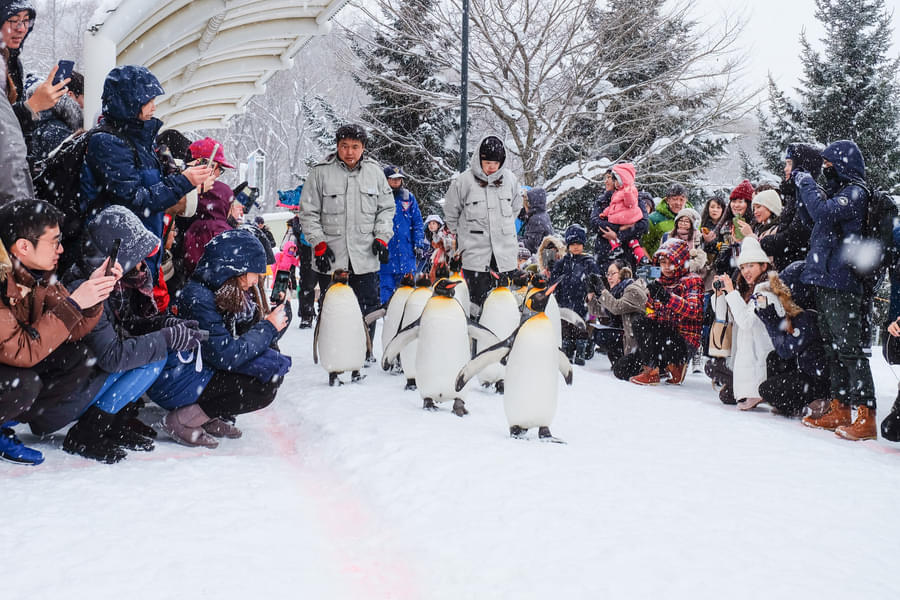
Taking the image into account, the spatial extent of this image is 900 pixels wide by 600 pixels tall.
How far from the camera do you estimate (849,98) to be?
17688mm

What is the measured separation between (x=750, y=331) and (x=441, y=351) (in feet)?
8.03

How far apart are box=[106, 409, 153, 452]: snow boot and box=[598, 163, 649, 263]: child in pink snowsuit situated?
17.9 ft

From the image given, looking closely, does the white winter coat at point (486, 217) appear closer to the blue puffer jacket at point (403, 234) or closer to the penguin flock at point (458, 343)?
the penguin flock at point (458, 343)

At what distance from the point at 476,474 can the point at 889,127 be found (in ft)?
58.2

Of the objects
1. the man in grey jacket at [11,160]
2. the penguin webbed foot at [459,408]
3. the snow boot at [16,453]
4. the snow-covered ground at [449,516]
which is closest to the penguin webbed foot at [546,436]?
the snow-covered ground at [449,516]

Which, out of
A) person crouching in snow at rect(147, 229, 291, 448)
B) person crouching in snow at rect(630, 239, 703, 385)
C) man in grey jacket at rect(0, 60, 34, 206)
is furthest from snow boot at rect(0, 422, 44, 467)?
person crouching in snow at rect(630, 239, 703, 385)

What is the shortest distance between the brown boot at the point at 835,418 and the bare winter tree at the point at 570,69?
987 centimetres

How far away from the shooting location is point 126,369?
3.47 meters

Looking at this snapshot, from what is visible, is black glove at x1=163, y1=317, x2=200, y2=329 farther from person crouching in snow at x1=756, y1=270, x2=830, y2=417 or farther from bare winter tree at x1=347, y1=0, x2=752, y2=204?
bare winter tree at x1=347, y1=0, x2=752, y2=204

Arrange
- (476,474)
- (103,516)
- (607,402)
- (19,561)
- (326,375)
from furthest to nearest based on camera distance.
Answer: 1. (326,375)
2. (607,402)
3. (476,474)
4. (103,516)
5. (19,561)

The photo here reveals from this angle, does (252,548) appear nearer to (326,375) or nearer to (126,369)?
(126,369)

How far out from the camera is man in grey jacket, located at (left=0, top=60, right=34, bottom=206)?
3.43 metres

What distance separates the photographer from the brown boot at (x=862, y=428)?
4.66m

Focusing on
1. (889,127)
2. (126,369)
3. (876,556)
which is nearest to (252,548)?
(126,369)
